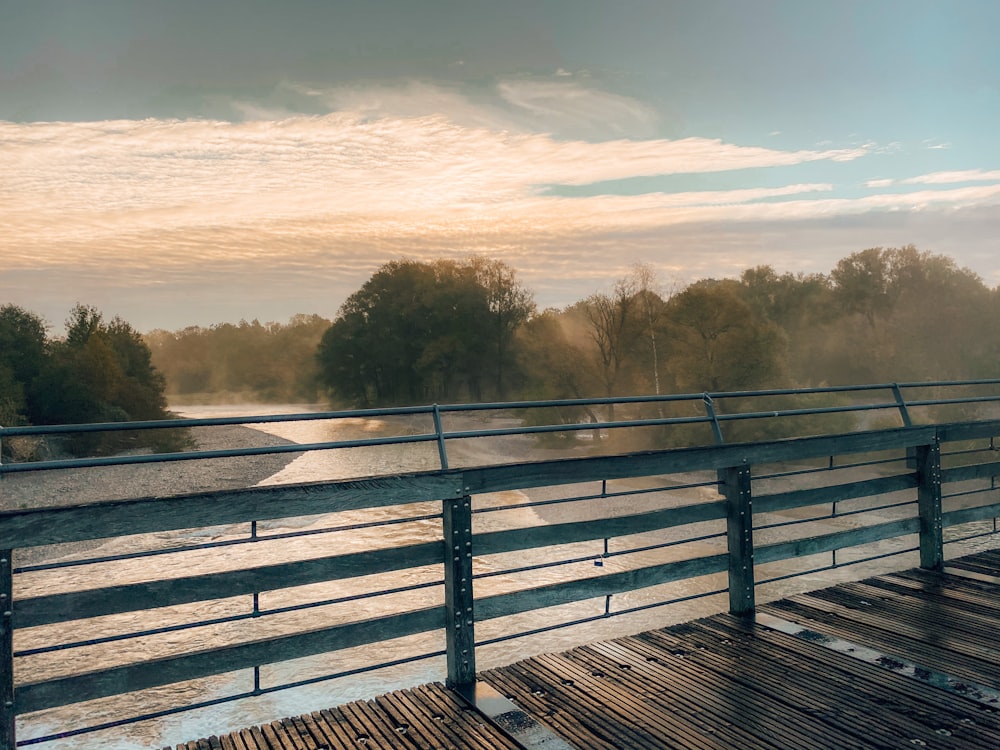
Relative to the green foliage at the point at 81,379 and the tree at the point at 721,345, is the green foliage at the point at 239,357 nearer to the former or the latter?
the green foliage at the point at 81,379

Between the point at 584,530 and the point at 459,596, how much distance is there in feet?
3.67

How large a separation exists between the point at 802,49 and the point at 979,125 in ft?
78.3

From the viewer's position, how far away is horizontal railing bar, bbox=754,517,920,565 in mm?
6582

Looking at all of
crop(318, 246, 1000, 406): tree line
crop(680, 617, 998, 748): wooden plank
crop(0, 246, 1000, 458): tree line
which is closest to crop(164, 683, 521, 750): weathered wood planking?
crop(680, 617, 998, 748): wooden plank

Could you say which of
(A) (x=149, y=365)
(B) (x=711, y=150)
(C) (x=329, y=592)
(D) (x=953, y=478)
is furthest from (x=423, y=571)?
(B) (x=711, y=150)

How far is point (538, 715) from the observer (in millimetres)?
4438

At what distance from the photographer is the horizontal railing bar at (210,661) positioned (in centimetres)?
380

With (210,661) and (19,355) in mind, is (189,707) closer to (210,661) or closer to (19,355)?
(210,661)

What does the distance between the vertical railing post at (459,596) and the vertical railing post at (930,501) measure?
5206mm

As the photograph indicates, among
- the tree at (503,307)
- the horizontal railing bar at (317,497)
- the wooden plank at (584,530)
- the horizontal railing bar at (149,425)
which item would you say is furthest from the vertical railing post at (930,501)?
the tree at (503,307)

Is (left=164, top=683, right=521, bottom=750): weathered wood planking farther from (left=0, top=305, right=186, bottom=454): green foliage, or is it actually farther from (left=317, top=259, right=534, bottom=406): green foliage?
(left=317, top=259, right=534, bottom=406): green foliage

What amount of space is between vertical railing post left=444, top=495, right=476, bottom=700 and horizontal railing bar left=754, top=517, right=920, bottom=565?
279 cm

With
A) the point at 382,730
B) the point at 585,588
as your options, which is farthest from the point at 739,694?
the point at 382,730

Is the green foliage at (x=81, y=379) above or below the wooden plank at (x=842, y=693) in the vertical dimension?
above
